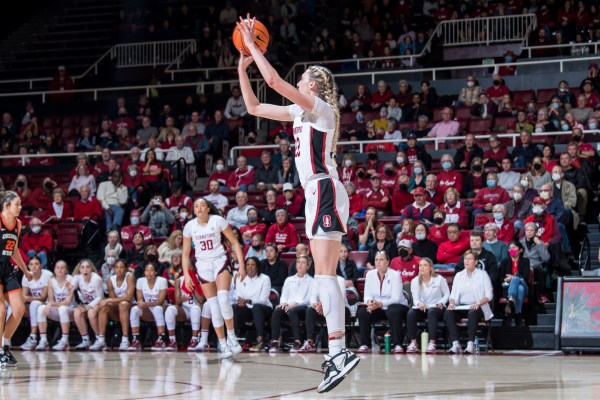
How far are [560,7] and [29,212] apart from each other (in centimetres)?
1311

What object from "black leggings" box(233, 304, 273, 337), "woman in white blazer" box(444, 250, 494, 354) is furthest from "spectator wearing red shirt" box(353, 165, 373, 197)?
"woman in white blazer" box(444, 250, 494, 354)

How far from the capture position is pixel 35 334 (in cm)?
1598

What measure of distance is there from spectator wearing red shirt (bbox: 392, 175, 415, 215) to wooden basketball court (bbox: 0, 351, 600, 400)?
421 centimetres

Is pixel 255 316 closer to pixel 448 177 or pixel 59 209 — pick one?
pixel 448 177

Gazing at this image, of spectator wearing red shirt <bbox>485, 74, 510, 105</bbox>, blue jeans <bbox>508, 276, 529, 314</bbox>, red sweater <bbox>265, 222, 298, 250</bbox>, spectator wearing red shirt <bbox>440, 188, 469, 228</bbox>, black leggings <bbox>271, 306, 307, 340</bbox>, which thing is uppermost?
spectator wearing red shirt <bbox>485, 74, 510, 105</bbox>

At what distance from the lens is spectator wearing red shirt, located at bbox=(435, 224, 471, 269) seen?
14766 mm

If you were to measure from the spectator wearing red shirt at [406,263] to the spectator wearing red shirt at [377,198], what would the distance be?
201 centimetres

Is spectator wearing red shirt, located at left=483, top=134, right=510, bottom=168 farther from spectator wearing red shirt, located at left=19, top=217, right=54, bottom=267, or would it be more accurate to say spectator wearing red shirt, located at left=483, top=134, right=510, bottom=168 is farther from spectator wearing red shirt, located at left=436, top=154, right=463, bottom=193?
spectator wearing red shirt, located at left=19, top=217, right=54, bottom=267

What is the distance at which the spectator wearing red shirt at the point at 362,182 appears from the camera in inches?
675

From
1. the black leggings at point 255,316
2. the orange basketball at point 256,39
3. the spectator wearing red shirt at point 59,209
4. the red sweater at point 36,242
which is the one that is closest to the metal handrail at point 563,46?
the black leggings at point 255,316

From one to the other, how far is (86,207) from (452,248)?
7485 mm

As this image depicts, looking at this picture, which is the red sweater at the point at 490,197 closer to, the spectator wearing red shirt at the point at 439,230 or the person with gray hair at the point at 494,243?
the spectator wearing red shirt at the point at 439,230

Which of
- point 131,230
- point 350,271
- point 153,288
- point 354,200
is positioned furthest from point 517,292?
point 131,230

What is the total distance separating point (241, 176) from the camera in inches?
753
